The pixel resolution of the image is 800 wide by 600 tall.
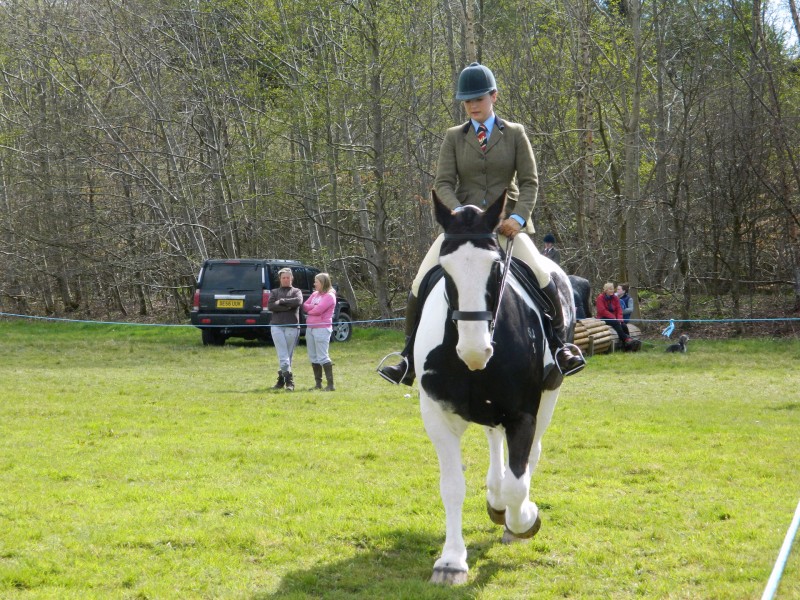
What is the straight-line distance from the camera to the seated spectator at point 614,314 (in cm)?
2183

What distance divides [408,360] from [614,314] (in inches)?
654

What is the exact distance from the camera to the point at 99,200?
33.5 meters

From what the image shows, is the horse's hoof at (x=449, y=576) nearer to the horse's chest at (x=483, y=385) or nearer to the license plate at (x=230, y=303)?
A: the horse's chest at (x=483, y=385)

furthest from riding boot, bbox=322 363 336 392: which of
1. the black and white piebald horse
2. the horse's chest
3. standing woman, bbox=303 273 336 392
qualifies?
the horse's chest

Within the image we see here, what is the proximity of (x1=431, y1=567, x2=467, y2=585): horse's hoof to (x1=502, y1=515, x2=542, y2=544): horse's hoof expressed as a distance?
2.10 ft

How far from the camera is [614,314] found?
21922mm

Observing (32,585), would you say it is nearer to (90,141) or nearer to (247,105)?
(247,105)

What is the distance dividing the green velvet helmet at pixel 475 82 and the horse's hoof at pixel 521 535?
2.67 m

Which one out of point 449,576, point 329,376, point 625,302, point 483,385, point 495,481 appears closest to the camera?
point 483,385

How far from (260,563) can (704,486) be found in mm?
3924

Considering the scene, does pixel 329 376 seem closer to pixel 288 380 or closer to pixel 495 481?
pixel 288 380

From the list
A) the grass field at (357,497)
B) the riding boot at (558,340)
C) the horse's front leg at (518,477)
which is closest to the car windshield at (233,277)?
the grass field at (357,497)

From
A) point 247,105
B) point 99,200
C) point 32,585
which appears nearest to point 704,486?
point 32,585

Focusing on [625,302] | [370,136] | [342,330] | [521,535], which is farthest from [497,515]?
[370,136]
